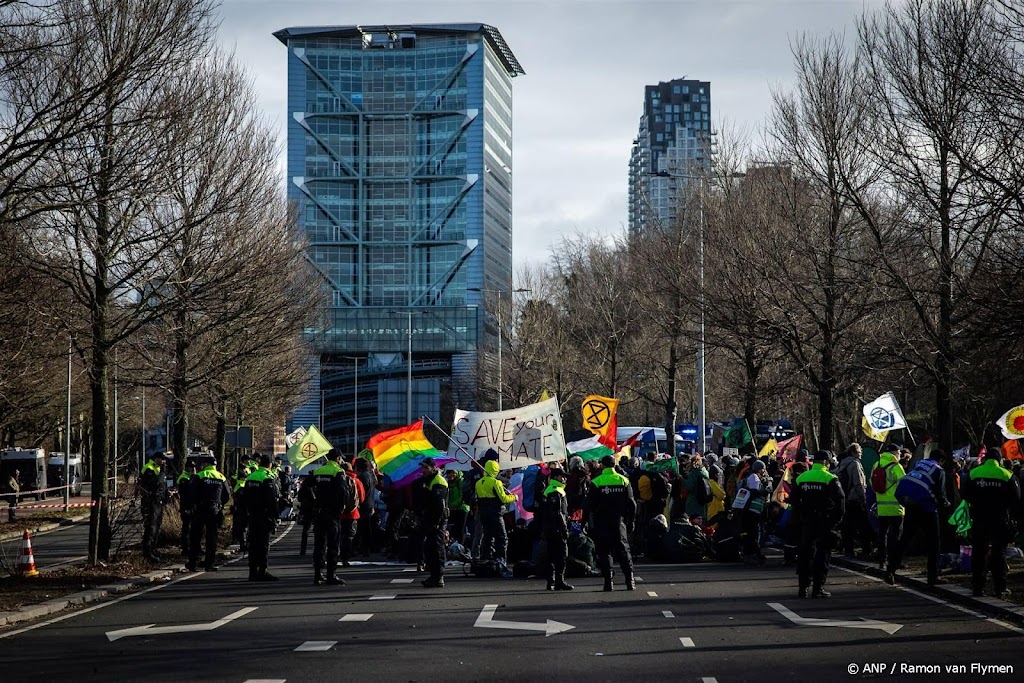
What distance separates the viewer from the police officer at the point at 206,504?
20844 millimetres

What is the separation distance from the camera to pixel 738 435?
33.5 meters

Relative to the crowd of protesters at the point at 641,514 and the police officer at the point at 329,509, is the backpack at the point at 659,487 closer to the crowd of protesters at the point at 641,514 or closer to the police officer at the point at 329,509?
the crowd of protesters at the point at 641,514

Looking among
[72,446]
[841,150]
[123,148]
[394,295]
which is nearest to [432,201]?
[394,295]

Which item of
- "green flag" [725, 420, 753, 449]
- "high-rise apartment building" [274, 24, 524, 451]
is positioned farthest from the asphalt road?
"high-rise apartment building" [274, 24, 524, 451]

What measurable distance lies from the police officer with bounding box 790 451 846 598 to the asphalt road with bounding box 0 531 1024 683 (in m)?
0.40

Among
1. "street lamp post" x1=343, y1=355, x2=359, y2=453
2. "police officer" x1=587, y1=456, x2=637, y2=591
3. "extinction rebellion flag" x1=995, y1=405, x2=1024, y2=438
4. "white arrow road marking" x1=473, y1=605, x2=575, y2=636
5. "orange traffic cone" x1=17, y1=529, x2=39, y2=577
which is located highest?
"street lamp post" x1=343, y1=355, x2=359, y2=453

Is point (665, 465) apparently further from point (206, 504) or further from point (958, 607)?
point (958, 607)

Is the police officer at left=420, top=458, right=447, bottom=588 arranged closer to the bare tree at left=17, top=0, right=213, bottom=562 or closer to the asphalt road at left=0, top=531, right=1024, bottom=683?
the asphalt road at left=0, top=531, right=1024, bottom=683

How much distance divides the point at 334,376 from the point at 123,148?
120309mm

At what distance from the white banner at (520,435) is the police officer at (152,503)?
534 cm

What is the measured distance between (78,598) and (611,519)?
6.94 metres

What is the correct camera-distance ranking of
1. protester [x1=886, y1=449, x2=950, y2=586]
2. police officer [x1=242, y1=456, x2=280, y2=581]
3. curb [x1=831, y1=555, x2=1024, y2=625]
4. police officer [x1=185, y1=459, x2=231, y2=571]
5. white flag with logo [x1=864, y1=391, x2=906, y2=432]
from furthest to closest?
white flag with logo [x1=864, y1=391, x2=906, y2=432]
police officer [x1=185, y1=459, x2=231, y2=571]
police officer [x1=242, y1=456, x2=280, y2=581]
protester [x1=886, y1=449, x2=950, y2=586]
curb [x1=831, y1=555, x2=1024, y2=625]

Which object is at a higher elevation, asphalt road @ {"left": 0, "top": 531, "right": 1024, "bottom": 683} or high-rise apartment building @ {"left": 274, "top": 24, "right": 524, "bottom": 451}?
high-rise apartment building @ {"left": 274, "top": 24, "right": 524, "bottom": 451}

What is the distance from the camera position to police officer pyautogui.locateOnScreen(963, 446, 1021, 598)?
50.3ft
